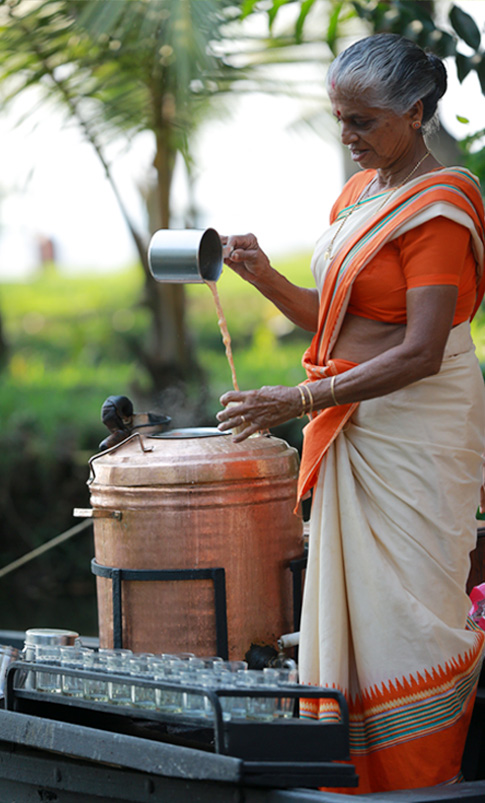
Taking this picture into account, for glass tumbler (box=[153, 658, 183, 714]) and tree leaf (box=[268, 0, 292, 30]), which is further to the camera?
tree leaf (box=[268, 0, 292, 30])

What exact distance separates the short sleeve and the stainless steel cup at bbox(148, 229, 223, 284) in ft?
1.95

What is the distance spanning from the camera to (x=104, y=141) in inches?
252

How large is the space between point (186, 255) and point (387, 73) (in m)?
0.70

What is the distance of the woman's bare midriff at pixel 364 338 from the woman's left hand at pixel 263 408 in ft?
0.78

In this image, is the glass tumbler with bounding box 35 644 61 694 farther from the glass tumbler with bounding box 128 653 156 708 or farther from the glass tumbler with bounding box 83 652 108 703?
the glass tumbler with bounding box 128 653 156 708

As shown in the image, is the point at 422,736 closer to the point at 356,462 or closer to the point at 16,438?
the point at 356,462

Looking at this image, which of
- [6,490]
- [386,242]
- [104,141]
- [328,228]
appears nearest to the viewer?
[386,242]

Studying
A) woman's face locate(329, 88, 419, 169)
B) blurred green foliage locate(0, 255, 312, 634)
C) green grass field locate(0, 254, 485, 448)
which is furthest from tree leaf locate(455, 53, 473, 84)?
green grass field locate(0, 254, 485, 448)

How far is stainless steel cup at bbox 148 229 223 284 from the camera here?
2592mm

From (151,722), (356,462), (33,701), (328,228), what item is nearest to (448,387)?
(356,462)

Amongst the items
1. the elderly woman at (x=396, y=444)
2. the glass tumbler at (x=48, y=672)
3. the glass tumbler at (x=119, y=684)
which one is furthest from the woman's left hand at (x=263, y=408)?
the glass tumbler at (x=48, y=672)

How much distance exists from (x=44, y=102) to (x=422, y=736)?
523cm

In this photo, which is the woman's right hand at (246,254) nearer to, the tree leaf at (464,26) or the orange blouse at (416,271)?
the orange blouse at (416,271)

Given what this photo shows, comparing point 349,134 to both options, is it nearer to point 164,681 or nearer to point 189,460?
point 189,460
